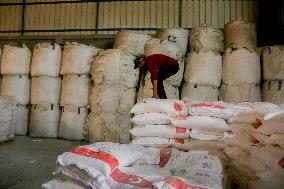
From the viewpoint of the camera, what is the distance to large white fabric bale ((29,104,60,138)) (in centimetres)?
476

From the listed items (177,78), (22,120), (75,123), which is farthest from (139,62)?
(22,120)

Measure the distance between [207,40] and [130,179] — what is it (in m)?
3.42

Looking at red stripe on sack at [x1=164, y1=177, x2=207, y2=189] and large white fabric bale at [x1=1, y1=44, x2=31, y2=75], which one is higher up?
large white fabric bale at [x1=1, y1=44, x2=31, y2=75]

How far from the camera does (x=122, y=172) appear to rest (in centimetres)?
156

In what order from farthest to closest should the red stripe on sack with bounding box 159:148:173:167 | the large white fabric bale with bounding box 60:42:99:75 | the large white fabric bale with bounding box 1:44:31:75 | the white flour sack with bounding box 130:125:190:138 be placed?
1. the large white fabric bale with bounding box 1:44:31:75
2. the large white fabric bale with bounding box 60:42:99:75
3. the white flour sack with bounding box 130:125:190:138
4. the red stripe on sack with bounding box 159:148:173:167

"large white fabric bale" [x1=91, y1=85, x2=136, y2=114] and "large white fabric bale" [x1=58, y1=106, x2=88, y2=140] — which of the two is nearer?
"large white fabric bale" [x1=91, y1=85, x2=136, y2=114]

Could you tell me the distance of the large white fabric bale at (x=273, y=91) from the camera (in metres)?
4.05

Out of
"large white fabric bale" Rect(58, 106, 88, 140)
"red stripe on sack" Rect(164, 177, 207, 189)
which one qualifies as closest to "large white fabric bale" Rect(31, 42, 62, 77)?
"large white fabric bale" Rect(58, 106, 88, 140)

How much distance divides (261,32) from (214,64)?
2.27 meters

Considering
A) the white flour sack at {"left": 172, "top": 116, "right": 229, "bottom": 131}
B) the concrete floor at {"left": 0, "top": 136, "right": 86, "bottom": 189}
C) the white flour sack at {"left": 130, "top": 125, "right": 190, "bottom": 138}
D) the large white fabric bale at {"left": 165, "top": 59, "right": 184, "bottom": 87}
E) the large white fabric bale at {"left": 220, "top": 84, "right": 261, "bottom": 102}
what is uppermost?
the large white fabric bale at {"left": 165, "top": 59, "right": 184, "bottom": 87}

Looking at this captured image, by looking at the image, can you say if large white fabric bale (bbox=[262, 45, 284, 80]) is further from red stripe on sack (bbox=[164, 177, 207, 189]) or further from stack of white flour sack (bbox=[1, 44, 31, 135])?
stack of white flour sack (bbox=[1, 44, 31, 135])

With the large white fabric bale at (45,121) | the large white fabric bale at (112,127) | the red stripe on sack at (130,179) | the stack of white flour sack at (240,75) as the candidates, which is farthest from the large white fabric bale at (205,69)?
the red stripe on sack at (130,179)

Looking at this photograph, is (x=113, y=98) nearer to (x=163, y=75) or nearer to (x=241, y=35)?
(x=163, y=75)

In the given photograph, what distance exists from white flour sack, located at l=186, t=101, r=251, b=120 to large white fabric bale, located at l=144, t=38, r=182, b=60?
1703mm
